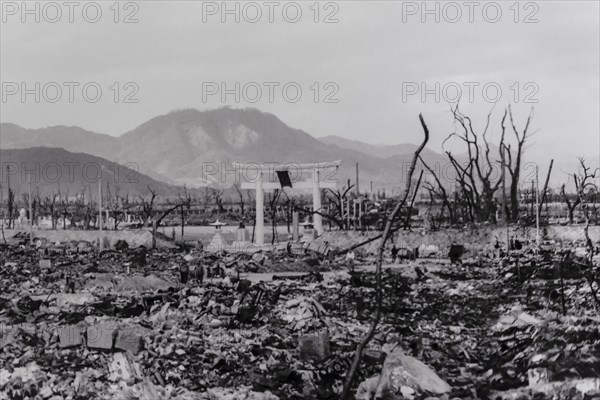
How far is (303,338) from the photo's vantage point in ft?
30.5

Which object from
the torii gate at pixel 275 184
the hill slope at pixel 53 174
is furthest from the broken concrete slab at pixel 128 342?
the hill slope at pixel 53 174

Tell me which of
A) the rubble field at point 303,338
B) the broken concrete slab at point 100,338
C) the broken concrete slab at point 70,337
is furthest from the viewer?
the broken concrete slab at point 70,337

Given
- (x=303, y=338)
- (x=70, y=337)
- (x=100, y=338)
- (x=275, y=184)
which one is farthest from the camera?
(x=275, y=184)

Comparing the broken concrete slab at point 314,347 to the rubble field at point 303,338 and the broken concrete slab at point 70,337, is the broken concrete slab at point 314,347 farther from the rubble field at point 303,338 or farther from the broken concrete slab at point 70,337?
the broken concrete slab at point 70,337

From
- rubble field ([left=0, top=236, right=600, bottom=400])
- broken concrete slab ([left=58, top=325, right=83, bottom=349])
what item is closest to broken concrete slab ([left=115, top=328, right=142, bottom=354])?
rubble field ([left=0, top=236, right=600, bottom=400])

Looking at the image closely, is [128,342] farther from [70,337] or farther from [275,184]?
[275,184]

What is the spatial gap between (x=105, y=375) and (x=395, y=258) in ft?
49.2

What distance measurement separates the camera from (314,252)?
25.5 meters

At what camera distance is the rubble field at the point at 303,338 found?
25.1ft

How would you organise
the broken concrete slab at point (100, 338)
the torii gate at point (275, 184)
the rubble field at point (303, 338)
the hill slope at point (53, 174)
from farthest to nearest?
the hill slope at point (53, 174) < the torii gate at point (275, 184) < the broken concrete slab at point (100, 338) < the rubble field at point (303, 338)

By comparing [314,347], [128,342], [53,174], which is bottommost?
[314,347]

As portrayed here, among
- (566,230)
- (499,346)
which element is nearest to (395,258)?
(566,230)

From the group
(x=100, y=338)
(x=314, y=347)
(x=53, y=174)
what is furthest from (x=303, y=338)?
(x=53, y=174)

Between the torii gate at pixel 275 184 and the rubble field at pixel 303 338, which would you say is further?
the torii gate at pixel 275 184
